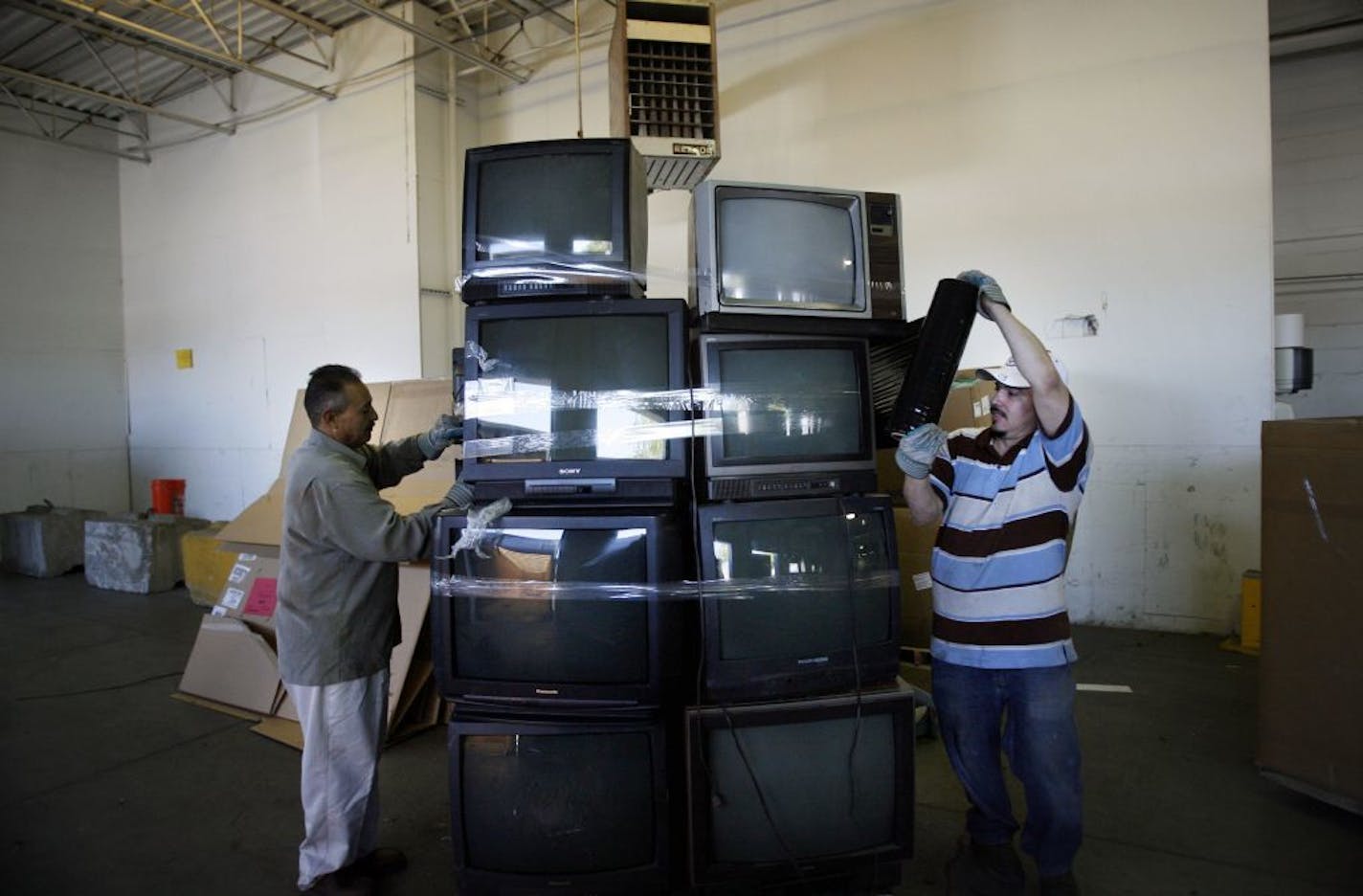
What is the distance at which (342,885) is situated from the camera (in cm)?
183

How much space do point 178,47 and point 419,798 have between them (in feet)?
17.7

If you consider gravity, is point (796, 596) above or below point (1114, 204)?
below

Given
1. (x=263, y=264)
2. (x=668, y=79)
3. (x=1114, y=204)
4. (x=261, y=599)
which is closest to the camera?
(x=261, y=599)

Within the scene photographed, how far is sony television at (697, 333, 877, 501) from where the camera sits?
1.67 m

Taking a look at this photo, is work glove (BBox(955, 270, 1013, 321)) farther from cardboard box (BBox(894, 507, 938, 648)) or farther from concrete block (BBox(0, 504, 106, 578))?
concrete block (BBox(0, 504, 106, 578))

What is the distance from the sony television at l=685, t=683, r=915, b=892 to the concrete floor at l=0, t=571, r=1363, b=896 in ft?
1.02

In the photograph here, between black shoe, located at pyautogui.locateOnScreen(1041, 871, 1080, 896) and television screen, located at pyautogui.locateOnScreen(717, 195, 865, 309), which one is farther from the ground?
television screen, located at pyautogui.locateOnScreen(717, 195, 865, 309)

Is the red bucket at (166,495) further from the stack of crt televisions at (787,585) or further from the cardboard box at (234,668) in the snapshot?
the stack of crt televisions at (787,585)

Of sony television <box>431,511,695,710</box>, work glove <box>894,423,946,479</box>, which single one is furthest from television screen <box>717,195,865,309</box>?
sony television <box>431,511,695,710</box>

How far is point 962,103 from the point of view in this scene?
3830mm

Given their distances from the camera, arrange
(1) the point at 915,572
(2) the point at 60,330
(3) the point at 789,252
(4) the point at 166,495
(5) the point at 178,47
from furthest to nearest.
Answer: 1. (2) the point at 60,330
2. (4) the point at 166,495
3. (5) the point at 178,47
4. (1) the point at 915,572
5. (3) the point at 789,252

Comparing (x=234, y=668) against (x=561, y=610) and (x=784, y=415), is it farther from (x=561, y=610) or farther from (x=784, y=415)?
(x=784, y=415)

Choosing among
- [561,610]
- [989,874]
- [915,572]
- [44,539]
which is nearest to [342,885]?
[561,610]

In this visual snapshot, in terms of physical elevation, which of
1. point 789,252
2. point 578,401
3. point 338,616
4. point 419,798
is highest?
point 789,252
